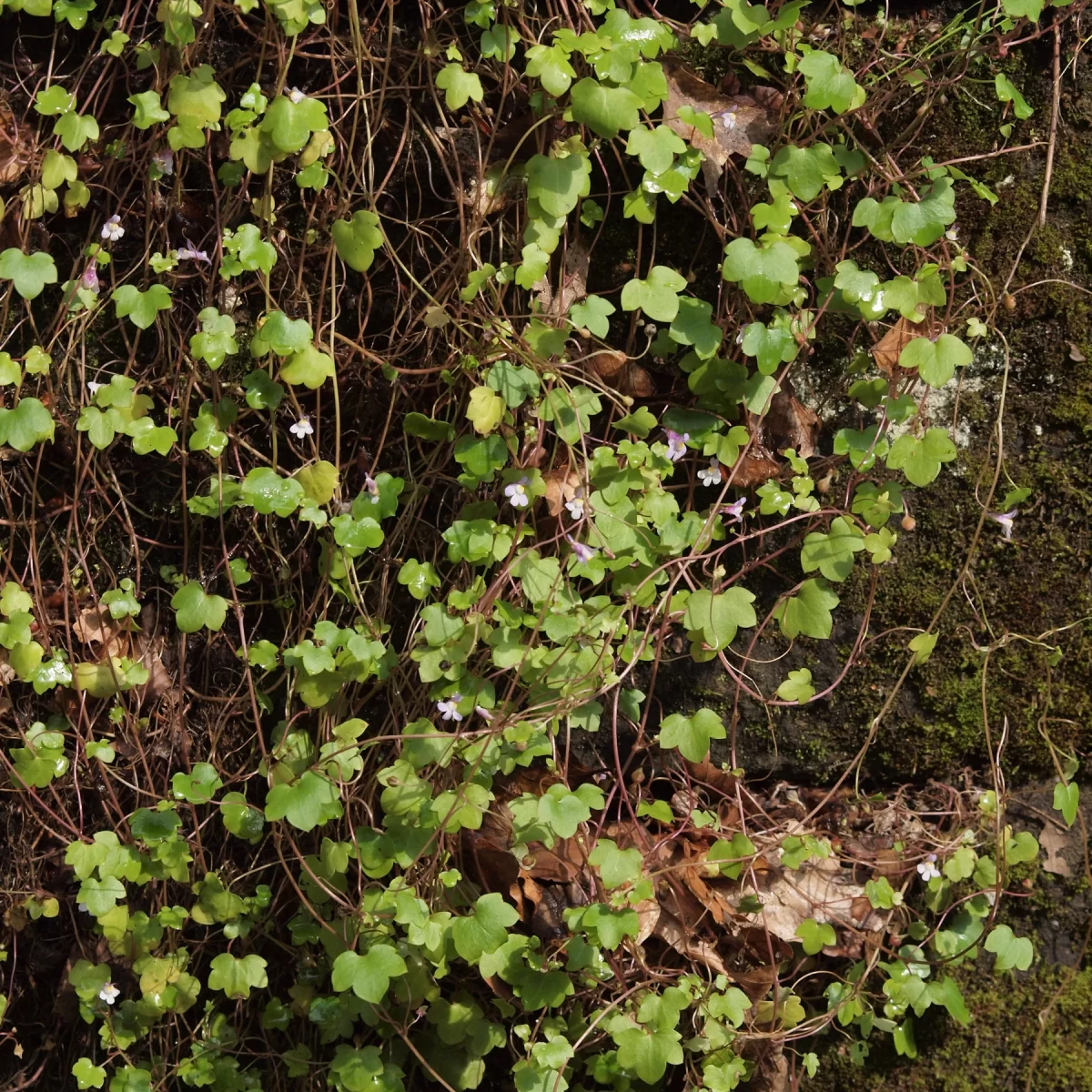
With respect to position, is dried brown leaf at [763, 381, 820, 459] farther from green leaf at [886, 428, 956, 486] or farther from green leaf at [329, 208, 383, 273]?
green leaf at [329, 208, 383, 273]

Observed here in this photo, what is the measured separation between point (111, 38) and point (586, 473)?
143 centimetres

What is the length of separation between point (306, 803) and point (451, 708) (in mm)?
346

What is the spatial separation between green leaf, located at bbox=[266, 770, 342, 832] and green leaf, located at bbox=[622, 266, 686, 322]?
1.17m

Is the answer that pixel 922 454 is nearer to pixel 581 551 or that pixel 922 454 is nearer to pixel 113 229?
pixel 581 551

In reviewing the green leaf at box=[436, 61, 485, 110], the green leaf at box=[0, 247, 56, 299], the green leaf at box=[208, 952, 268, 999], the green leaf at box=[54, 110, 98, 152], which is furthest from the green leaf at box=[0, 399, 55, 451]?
the green leaf at box=[208, 952, 268, 999]

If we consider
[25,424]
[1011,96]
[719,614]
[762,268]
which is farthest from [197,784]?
[1011,96]

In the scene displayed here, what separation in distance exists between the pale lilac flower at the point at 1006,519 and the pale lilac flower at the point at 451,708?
1.26 metres

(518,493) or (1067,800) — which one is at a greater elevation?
(518,493)

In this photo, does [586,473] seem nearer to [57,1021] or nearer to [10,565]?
[10,565]

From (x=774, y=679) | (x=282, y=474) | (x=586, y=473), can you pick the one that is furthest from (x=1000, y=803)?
(x=282, y=474)

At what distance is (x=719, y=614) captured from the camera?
2148mm

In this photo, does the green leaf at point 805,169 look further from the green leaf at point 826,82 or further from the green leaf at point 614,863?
the green leaf at point 614,863

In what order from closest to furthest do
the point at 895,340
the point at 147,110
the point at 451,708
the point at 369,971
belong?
the point at 369,971 < the point at 451,708 < the point at 147,110 < the point at 895,340

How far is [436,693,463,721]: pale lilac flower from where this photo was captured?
2076 millimetres
